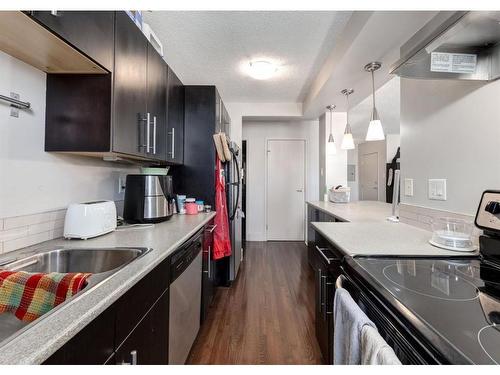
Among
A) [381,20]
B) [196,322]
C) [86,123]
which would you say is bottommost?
[196,322]

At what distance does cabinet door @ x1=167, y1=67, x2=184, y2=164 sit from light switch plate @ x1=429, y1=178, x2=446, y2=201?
184 centimetres

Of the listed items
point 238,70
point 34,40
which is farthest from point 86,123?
point 238,70

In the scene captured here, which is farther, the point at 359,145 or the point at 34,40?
the point at 359,145

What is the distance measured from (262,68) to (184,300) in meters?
2.23

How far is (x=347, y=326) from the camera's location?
800mm

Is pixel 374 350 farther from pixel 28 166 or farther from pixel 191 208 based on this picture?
pixel 191 208

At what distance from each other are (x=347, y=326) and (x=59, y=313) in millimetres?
825

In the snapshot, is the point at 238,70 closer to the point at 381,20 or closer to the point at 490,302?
the point at 381,20

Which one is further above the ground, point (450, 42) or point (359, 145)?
point (359, 145)

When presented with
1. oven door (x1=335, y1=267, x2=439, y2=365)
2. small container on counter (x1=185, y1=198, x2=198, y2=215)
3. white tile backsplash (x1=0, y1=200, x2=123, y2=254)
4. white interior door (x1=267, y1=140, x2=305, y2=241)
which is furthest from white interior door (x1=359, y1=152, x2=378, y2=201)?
white tile backsplash (x1=0, y1=200, x2=123, y2=254)

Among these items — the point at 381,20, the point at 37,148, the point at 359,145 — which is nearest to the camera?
the point at 37,148

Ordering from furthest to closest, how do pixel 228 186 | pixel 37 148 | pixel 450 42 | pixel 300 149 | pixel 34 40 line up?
pixel 300 149, pixel 228 186, pixel 37 148, pixel 450 42, pixel 34 40

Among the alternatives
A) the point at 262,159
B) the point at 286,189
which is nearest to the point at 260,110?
the point at 262,159

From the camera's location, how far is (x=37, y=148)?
1.17 meters
